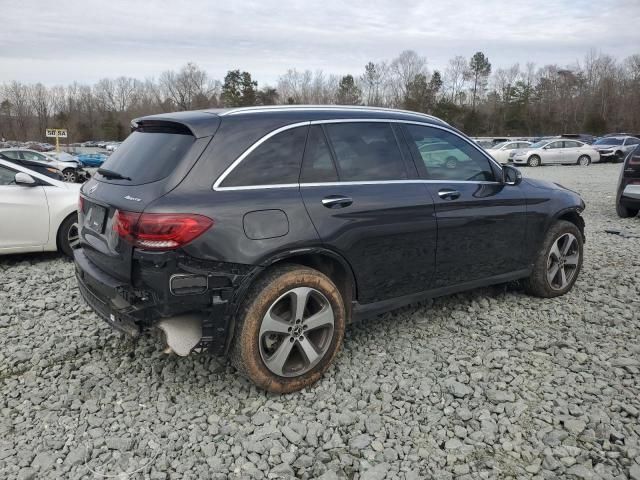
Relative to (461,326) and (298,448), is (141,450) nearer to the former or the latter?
(298,448)

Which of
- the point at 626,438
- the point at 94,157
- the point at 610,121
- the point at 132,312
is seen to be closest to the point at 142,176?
the point at 132,312

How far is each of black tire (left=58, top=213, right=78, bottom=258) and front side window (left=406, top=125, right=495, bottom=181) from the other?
4667 mm

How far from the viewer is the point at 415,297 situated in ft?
12.9

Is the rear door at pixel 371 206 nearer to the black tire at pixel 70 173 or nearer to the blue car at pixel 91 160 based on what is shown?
the black tire at pixel 70 173

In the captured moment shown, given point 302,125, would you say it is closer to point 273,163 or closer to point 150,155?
point 273,163

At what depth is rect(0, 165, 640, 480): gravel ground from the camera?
273 cm

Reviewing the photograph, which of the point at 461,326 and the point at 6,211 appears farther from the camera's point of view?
the point at 6,211

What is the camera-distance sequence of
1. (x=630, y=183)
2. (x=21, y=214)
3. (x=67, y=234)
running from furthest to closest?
(x=630, y=183)
(x=67, y=234)
(x=21, y=214)

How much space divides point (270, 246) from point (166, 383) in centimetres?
128

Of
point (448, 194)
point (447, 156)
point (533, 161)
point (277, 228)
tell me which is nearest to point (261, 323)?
point (277, 228)

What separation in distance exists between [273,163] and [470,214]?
5.72 ft

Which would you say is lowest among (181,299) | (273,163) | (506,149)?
(181,299)

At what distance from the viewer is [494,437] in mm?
2916

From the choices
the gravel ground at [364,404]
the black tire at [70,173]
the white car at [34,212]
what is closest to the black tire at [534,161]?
the black tire at [70,173]
